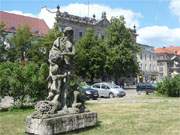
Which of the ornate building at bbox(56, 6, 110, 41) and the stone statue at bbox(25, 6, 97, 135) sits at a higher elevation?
the ornate building at bbox(56, 6, 110, 41)

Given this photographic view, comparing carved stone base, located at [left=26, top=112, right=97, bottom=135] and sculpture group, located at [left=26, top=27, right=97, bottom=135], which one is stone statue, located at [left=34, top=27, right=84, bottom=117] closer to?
sculpture group, located at [left=26, top=27, right=97, bottom=135]

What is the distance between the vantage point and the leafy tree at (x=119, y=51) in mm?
55438

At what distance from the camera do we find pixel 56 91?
34.1 feet

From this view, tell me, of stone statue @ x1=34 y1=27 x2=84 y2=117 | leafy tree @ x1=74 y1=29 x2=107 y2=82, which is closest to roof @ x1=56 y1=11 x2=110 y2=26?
leafy tree @ x1=74 y1=29 x2=107 y2=82

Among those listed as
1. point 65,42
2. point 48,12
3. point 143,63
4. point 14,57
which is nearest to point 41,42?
point 14,57

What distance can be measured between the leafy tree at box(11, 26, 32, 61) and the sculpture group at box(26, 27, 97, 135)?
126 feet

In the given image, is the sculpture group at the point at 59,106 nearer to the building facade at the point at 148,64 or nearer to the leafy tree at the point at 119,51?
the leafy tree at the point at 119,51

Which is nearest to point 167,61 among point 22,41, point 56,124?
point 22,41

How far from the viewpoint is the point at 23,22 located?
64.3m

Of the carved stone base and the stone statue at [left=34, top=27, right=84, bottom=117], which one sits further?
the stone statue at [left=34, top=27, right=84, bottom=117]

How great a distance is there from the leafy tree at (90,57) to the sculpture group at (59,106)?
43328 mm

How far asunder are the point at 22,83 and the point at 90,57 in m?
37.6

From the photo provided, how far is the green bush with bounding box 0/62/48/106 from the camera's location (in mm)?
17141

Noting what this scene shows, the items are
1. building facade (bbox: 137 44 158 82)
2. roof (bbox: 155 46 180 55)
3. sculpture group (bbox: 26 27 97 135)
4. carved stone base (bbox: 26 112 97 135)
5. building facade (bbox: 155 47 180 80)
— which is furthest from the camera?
roof (bbox: 155 46 180 55)
